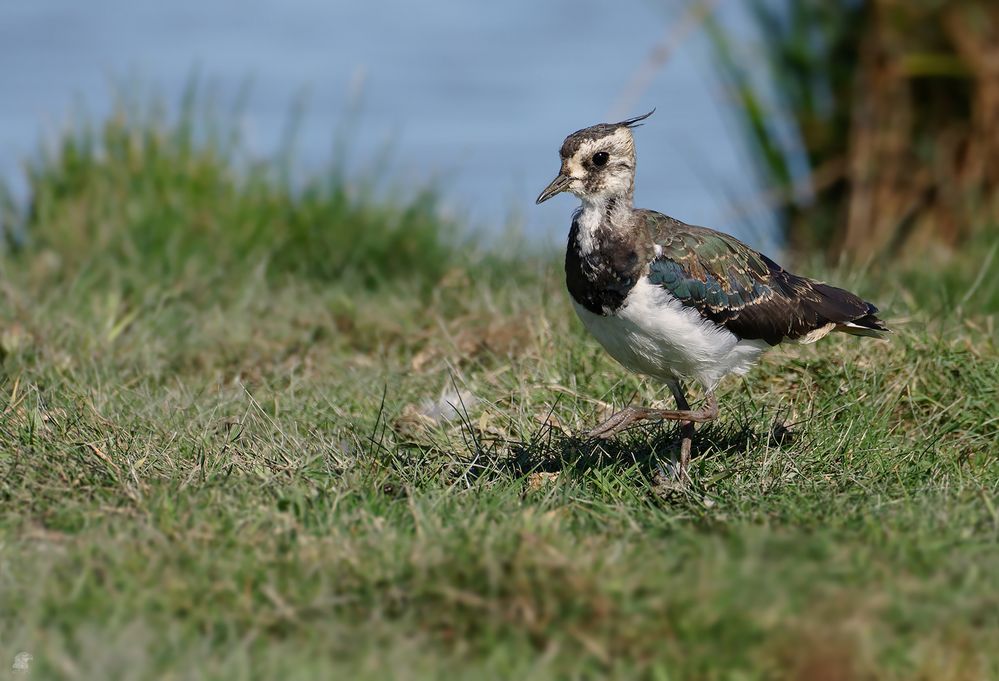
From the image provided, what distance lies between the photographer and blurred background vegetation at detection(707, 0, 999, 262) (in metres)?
9.76

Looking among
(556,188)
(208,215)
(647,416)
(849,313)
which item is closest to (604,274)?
(556,188)

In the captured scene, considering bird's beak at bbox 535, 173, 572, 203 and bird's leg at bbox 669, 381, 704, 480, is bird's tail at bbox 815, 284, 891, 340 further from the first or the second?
bird's beak at bbox 535, 173, 572, 203

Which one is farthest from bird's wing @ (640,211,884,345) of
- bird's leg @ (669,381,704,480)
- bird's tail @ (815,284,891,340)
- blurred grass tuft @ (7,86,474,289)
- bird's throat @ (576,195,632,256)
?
blurred grass tuft @ (7,86,474,289)

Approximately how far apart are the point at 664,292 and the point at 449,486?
1.07 m

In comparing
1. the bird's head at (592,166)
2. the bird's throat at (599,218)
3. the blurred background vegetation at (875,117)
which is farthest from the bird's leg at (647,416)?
the blurred background vegetation at (875,117)

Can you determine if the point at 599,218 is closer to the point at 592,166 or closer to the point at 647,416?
the point at 592,166

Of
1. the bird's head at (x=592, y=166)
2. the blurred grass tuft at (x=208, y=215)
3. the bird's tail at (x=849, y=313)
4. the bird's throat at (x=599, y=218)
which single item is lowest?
the blurred grass tuft at (x=208, y=215)

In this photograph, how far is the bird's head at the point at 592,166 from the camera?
5293mm

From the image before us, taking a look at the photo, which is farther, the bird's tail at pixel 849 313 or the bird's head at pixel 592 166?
the bird's tail at pixel 849 313

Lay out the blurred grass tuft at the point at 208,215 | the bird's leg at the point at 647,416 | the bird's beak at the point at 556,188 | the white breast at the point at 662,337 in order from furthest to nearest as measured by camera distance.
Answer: the blurred grass tuft at the point at 208,215
the bird's beak at the point at 556,188
the bird's leg at the point at 647,416
the white breast at the point at 662,337

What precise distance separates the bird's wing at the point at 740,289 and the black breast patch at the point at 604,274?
0.10 m

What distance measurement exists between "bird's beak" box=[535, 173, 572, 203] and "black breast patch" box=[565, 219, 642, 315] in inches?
9.2

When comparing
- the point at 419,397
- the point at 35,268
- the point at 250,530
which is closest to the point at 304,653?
the point at 250,530

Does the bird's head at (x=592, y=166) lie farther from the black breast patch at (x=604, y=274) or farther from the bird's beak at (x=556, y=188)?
the black breast patch at (x=604, y=274)
